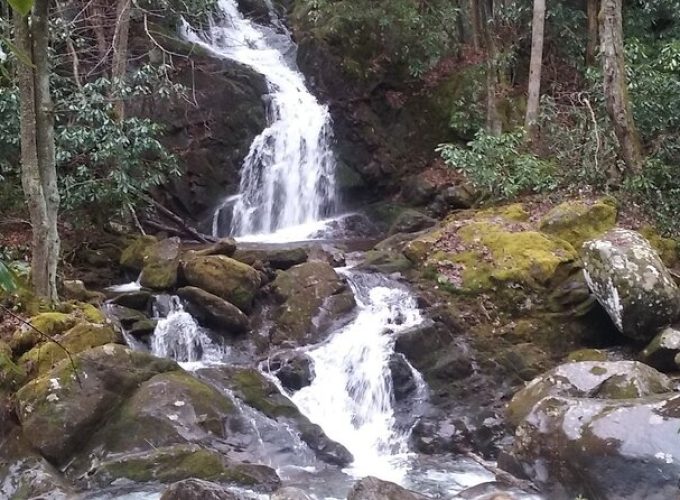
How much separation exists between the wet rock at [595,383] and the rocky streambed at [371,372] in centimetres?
2

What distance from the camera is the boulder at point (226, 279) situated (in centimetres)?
1005

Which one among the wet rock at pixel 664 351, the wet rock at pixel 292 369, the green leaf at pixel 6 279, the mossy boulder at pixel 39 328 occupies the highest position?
the green leaf at pixel 6 279

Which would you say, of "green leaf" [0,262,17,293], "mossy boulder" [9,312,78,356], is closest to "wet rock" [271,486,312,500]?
"mossy boulder" [9,312,78,356]

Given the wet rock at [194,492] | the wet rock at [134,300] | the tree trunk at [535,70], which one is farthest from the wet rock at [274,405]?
the tree trunk at [535,70]

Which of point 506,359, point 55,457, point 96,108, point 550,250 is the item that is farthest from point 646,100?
point 55,457

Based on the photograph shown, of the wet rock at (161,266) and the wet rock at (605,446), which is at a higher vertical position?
the wet rock at (161,266)

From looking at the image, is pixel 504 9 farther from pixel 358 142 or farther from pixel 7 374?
pixel 7 374

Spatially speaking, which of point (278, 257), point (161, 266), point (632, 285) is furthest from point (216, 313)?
point (632, 285)

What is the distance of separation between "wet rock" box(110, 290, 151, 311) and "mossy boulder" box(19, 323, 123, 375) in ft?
4.65

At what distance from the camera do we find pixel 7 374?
24.7 feet

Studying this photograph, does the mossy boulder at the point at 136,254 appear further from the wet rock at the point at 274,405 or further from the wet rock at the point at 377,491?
the wet rock at the point at 377,491

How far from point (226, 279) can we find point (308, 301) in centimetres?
118

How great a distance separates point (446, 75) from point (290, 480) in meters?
13.0

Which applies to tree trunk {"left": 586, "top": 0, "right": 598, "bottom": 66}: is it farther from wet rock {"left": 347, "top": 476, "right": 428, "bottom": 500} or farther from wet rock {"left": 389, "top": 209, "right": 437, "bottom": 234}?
wet rock {"left": 347, "top": 476, "right": 428, "bottom": 500}
